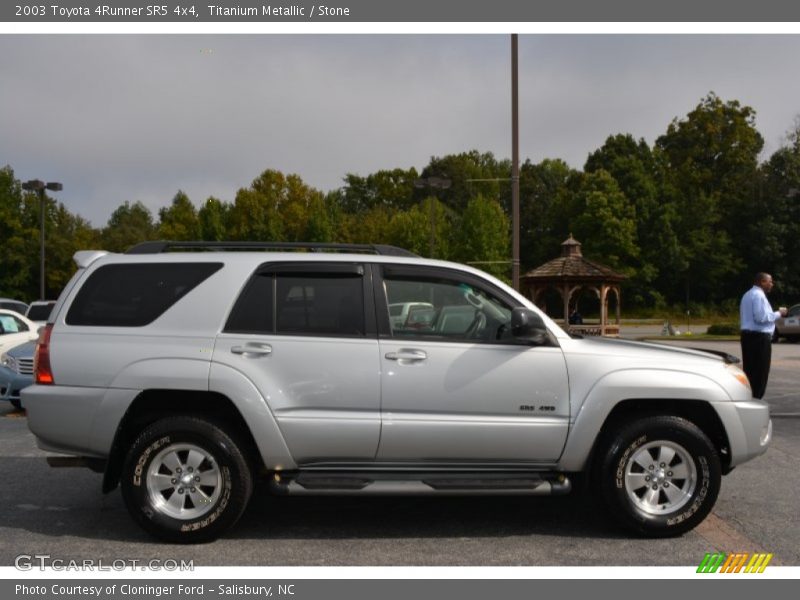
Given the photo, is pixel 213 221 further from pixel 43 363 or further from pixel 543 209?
pixel 43 363

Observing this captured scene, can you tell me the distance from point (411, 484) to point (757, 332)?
6926 mm

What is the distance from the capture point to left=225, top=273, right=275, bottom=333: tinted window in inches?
225

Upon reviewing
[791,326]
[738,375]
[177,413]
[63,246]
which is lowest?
[791,326]

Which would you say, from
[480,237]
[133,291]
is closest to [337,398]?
[133,291]

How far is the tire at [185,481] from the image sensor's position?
552 centimetres

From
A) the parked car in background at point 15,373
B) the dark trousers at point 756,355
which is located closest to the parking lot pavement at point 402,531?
the dark trousers at point 756,355

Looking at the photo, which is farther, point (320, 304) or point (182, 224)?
point (182, 224)

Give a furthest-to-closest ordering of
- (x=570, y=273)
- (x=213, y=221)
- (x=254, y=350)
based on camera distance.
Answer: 1. (x=213, y=221)
2. (x=570, y=273)
3. (x=254, y=350)

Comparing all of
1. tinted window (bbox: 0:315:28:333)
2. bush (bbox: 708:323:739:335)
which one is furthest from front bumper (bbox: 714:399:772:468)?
bush (bbox: 708:323:739:335)

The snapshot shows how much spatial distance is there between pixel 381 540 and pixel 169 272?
2.33 meters

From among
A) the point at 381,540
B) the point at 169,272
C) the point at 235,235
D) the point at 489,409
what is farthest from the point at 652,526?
the point at 235,235

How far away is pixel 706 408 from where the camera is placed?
236 inches

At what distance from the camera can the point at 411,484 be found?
216 inches

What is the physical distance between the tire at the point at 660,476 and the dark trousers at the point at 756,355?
18.0ft
